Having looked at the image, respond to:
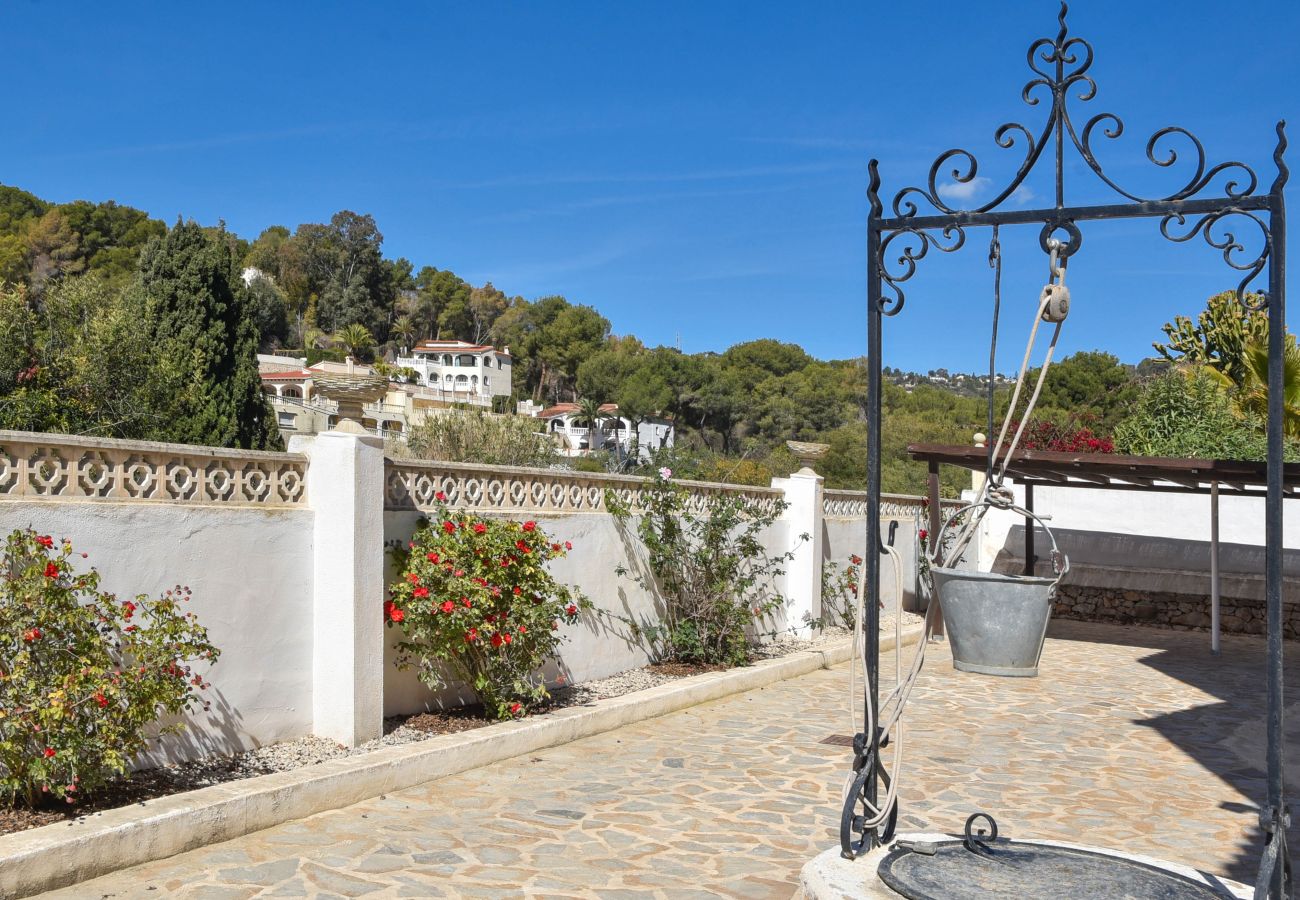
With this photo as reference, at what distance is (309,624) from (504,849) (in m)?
2.12

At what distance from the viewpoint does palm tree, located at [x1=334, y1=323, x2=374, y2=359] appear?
278 feet

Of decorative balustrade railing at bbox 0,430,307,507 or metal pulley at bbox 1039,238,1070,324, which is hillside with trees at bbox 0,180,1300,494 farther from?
decorative balustrade railing at bbox 0,430,307,507

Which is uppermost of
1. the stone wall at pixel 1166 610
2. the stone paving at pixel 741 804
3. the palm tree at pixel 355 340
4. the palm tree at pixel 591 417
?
the palm tree at pixel 355 340

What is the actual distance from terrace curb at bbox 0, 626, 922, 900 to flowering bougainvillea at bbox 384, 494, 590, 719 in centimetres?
39

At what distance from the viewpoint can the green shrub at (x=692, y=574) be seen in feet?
34.4

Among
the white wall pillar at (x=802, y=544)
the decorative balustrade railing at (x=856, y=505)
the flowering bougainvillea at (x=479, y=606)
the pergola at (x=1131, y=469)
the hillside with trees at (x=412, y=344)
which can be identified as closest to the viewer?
the flowering bougainvillea at (x=479, y=606)

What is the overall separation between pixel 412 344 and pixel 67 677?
9822cm

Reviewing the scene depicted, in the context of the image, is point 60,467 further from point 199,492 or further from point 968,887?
point 968,887

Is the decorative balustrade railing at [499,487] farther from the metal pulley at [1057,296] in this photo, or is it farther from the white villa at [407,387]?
the white villa at [407,387]

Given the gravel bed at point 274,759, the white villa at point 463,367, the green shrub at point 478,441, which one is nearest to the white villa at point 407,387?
A: the white villa at point 463,367

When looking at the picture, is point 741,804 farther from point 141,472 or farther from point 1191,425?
point 1191,425

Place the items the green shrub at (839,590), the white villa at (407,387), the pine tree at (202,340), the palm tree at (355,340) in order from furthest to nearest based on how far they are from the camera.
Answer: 1. the palm tree at (355,340)
2. the white villa at (407,387)
3. the pine tree at (202,340)
4. the green shrub at (839,590)

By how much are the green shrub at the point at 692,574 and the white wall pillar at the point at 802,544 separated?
6.01 ft

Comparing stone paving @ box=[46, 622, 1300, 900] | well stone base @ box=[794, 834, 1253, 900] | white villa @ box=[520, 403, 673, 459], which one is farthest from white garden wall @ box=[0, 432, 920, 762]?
white villa @ box=[520, 403, 673, 459]
